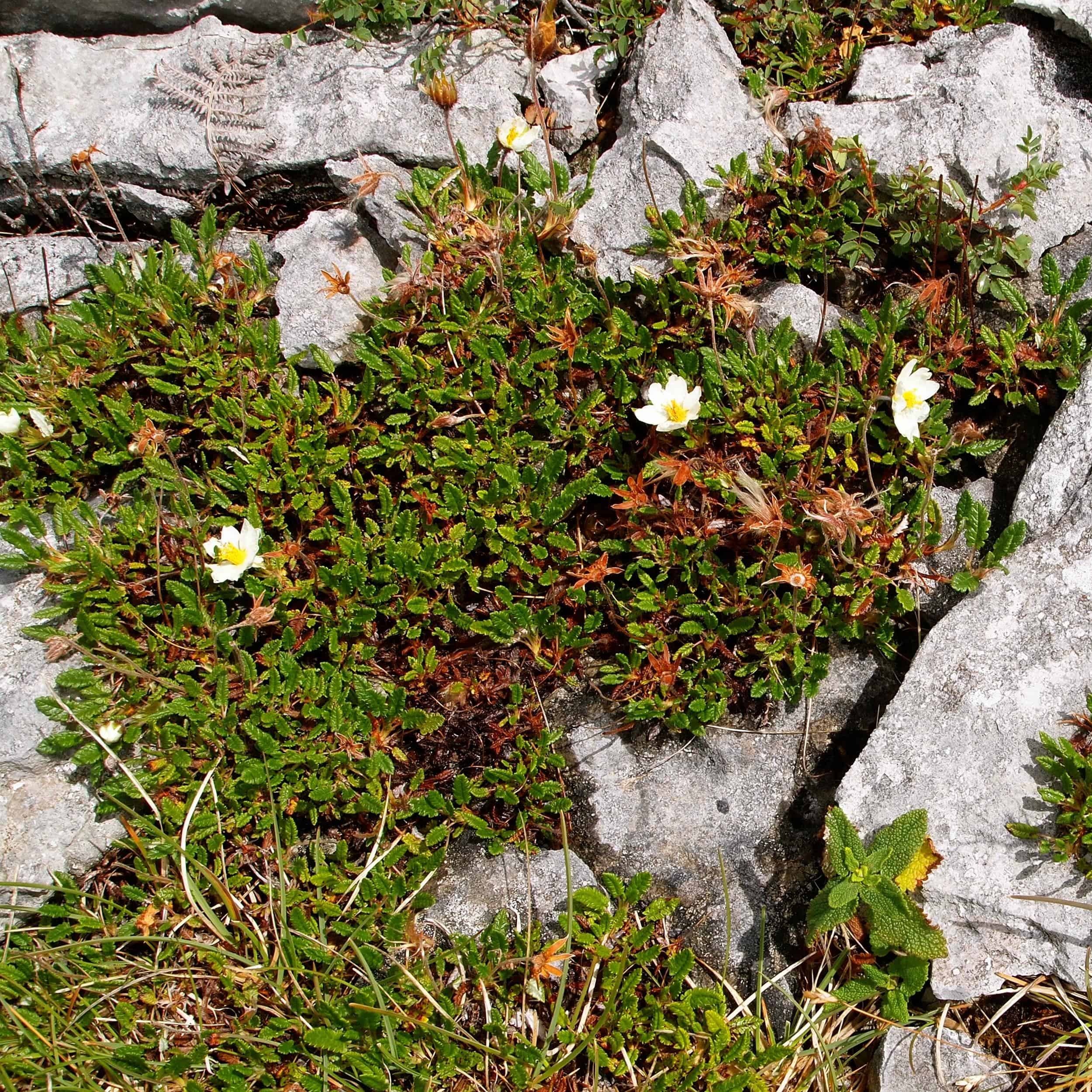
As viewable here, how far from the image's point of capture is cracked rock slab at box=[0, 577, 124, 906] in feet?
10.6

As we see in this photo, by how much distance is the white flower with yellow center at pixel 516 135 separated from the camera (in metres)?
3.65

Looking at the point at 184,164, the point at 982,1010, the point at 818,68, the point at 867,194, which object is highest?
the point at 818,68

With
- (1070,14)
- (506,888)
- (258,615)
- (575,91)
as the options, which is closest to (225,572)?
(258,615)

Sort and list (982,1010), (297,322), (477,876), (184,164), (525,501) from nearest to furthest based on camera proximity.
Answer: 1. (982,1010)
2. (477,876)
3. (525,501)
4. (297,322)
5. (184,164)

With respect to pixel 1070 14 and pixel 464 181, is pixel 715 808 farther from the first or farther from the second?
pixel 1070 14

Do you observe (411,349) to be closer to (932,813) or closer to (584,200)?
(584,200)

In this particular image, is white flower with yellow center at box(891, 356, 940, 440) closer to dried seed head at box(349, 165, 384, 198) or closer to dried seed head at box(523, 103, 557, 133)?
dried seed head at box(523, 103, 557, 133)

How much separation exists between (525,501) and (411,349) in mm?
796

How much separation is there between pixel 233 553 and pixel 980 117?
10.8ft

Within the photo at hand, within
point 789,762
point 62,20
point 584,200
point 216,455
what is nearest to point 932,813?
point 789,762

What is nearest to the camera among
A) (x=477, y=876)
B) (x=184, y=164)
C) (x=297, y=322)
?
(x=477, y=876)

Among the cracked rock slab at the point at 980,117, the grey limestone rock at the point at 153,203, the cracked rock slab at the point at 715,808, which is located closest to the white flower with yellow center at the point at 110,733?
the cracked rock slab at the point at 715,808

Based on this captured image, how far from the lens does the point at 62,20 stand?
4.38 metres

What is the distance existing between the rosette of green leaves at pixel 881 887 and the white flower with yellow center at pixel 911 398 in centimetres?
124
